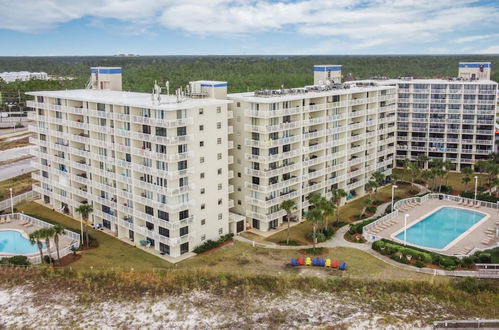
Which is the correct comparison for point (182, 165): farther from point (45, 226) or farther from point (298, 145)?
point (45, 226)

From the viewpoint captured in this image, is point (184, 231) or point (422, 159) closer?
point (184, 231)

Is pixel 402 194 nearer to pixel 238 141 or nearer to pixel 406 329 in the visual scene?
pixel 238 141

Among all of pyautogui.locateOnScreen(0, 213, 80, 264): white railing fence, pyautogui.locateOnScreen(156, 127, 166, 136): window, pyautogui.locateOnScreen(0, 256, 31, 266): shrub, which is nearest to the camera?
pyautogui.locateOnScreen(156, 127, 166, 136): window

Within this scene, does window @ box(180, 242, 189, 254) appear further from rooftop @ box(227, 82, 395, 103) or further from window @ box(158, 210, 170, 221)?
rooftop @ box(227, 82, 395, 103)

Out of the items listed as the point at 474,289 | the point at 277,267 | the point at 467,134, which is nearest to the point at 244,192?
the point at 277,267

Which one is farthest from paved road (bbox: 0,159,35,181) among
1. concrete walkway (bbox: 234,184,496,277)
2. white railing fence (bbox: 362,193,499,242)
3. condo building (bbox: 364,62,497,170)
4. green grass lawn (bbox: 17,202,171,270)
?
condo building (bbox: 364,62,497,170)

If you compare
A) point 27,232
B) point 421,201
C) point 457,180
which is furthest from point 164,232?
point 457,180
